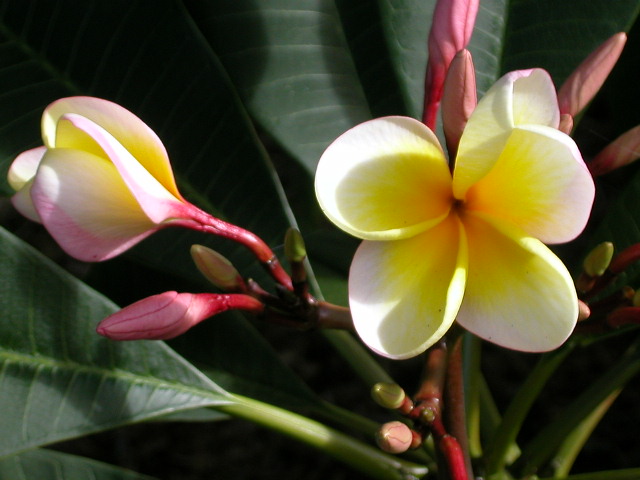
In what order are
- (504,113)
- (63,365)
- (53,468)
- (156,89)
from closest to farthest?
1. (504,113)
2. (63,365)
3. (156,89)
4. (53,468)

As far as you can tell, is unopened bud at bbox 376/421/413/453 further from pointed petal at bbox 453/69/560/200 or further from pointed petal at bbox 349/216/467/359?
pointed petal at bbox 453/69/560/200

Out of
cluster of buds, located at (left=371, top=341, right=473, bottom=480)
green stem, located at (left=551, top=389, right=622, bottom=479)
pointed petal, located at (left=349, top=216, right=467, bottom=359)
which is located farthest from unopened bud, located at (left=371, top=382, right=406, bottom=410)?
green stem, located at (left=551, top=389, right=622, bottom=479)

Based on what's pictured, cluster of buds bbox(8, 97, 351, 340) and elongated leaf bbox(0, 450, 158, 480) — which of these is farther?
elongated leaf bbox(0, 450, 158, 480)

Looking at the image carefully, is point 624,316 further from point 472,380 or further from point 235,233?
point 472,380

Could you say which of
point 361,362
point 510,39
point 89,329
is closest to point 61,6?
point 89,329

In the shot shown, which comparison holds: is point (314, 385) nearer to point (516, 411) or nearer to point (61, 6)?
point (516, 411)

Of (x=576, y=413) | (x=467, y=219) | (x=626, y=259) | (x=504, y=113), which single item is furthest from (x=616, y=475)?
(x=504, y=113)

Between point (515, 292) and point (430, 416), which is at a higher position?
point (515, 292)

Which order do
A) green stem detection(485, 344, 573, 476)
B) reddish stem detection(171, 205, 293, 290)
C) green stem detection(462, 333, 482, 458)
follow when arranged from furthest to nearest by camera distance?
green stem detection(462, 333, 482, 458), green stem detection(485, 344, 573, 476), reddish stem detection(171, 205, 293, 290)

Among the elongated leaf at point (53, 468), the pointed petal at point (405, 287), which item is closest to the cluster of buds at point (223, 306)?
the pointed petal at point (405, 287)
